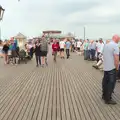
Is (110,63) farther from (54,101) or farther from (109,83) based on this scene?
(54,101)

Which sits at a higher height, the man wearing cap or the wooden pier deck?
the man wearing cap

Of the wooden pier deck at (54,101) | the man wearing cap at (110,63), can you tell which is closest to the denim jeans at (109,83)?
the man wearing cap at (110,63)

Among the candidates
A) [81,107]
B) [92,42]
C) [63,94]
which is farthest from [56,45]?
[81,107]

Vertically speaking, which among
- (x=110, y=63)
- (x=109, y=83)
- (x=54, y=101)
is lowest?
(x=54, y=101)

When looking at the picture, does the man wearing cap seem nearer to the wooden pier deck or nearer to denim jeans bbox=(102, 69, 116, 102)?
denim jeans bbox=(102, 69, 116, 102)

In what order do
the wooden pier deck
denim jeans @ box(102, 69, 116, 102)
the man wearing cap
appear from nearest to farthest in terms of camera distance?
the wooden pier deck < the man wearing cap < denim jeans @ box(102, 69, 116, 102)

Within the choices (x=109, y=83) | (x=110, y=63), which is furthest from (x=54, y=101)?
(x=110, y=63)

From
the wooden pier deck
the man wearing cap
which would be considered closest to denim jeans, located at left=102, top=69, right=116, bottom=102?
the man wearing cap

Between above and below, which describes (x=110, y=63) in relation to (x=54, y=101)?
above

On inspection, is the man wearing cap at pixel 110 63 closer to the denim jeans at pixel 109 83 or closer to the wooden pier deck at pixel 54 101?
the denim jeans at pixel 109 83

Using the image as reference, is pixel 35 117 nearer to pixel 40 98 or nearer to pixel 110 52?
pixel 40 98

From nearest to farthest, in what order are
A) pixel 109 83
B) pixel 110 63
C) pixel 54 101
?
pixel 110 63, pixel 109 83, pixel 54 101

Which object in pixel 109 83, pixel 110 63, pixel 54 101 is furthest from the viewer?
pixel 54 101

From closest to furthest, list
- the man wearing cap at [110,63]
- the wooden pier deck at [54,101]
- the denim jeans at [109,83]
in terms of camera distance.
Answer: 1. the wooden pier deck at [54,101]
2. the man wearing cap at [110,63]
3. the denim jeans at [109,83]
